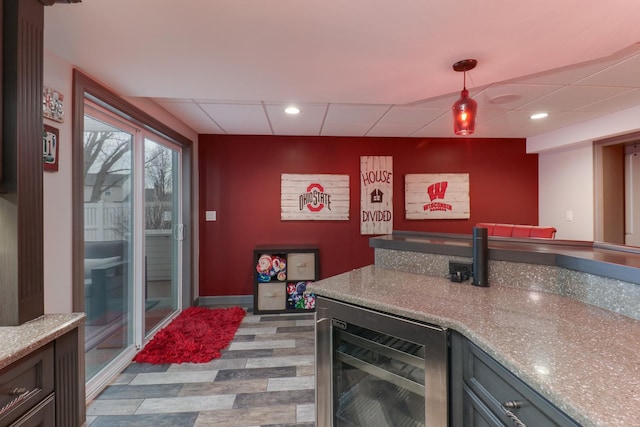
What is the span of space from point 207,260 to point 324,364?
9.25 feet

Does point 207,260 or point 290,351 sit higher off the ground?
point 207,260

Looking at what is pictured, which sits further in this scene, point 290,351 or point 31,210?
point 290,351

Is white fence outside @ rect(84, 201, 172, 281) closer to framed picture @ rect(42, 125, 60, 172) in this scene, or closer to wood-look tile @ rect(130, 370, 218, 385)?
framed picture @ rect(42, 125, 60, 172)

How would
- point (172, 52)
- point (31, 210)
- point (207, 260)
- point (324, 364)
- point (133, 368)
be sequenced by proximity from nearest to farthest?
point (31, 210) < point (324, 364) < point (172, 52) < point (133, 368) < point (207, 260)

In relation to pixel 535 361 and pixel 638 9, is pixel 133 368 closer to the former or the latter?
pixel 535 361

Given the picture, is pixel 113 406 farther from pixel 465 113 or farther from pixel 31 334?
pixel 465 113

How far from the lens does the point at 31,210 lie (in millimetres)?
1193

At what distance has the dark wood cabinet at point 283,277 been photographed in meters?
3.52

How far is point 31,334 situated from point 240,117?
248cm

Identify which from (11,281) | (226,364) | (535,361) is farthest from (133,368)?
(535,361)

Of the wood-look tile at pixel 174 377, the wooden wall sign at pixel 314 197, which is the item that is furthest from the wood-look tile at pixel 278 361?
the wooden wall sign at pixel 314 197

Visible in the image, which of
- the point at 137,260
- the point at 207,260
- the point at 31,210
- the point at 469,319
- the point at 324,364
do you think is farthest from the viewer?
the point at 207,260

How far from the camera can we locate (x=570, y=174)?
3691 mm

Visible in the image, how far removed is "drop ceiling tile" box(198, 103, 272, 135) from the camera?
2.71 metres
